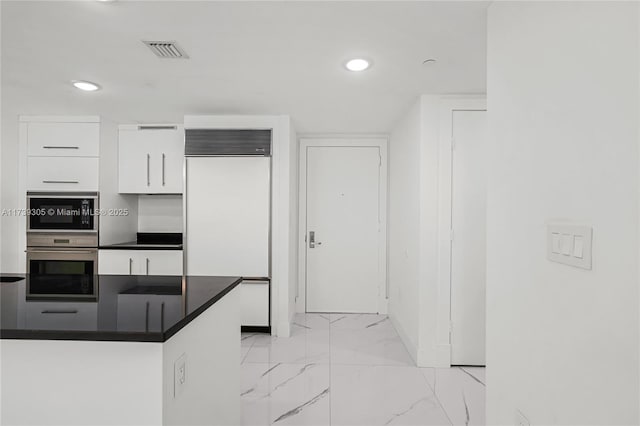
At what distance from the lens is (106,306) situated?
1.39 meters

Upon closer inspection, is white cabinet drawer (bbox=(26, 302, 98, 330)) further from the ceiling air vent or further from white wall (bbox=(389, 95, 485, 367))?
white wall (bbox=(389, 95, 485, 367))

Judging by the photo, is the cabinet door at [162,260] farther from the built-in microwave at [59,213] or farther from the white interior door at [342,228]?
the white interior door at [342,228]

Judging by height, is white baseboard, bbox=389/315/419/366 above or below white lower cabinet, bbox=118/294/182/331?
below

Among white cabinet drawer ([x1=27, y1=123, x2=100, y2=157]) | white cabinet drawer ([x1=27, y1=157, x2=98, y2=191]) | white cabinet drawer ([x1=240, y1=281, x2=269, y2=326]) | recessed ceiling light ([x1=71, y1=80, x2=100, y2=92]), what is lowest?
white cabinet drawer ([x1=240, y1=281, x2=269, y2=326])

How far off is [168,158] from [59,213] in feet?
4.07

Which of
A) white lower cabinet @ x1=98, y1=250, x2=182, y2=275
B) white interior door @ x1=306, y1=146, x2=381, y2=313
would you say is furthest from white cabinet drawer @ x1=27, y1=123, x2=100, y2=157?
white interior door @ x1=306, y1=146, x2=381, y2=313

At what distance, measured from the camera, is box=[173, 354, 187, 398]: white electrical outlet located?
4.05ft

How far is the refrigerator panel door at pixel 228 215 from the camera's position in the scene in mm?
3818

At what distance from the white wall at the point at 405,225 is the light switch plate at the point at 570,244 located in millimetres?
1850

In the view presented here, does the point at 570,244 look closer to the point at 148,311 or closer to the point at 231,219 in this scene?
the point at 148,311

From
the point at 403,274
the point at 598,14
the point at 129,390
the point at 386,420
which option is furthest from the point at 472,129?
the point at 129,390

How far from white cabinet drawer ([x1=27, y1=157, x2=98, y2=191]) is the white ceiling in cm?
56

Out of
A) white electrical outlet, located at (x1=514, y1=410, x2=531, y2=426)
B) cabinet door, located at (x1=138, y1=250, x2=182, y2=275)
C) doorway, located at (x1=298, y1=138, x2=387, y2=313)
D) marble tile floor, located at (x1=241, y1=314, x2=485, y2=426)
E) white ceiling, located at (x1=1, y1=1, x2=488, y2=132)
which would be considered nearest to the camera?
white electrical outlet, located at (x1=514, y1=410, x2=531, y2=426)

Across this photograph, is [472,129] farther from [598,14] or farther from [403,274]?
[598,14]
